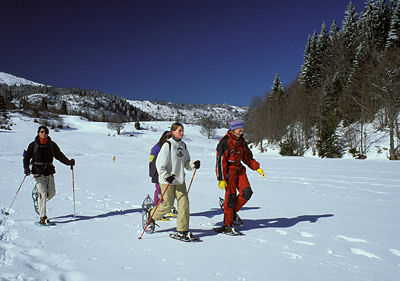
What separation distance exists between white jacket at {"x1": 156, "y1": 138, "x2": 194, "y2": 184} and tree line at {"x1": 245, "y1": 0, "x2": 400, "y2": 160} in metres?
25.0

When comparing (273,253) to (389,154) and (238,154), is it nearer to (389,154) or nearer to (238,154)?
(238,154)

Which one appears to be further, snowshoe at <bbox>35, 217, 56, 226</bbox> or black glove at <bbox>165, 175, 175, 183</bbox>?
snowshoe at <bbox>35, 217, 56, 226</bbox>

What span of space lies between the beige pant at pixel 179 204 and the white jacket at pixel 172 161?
0.53 feet

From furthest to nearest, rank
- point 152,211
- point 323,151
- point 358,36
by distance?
point 358,36
point 323,151
point 152,211

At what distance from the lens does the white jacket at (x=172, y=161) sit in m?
4.02

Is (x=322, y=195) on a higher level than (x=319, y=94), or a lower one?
lower

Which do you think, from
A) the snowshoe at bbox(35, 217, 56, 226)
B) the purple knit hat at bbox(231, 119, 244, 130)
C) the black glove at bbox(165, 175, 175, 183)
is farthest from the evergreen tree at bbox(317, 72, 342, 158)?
the snowshoe at bbox(35, 217, 56, 226)

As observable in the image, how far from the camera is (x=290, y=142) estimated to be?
34.1 metres

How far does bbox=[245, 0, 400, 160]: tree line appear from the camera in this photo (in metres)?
24.9

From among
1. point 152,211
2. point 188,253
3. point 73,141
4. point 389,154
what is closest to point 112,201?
point 152,211

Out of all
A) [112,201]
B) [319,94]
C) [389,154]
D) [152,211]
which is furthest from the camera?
[319,94]

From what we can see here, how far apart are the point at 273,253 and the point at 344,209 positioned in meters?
3.81

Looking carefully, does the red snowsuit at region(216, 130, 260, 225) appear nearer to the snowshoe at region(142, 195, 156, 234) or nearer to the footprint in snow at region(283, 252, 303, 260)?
the footprint in snow at region(283, 252, 303, 260)

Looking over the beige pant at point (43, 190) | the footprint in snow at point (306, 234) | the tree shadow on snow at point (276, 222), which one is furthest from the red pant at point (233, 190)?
the beige pant at point (43, 190)
